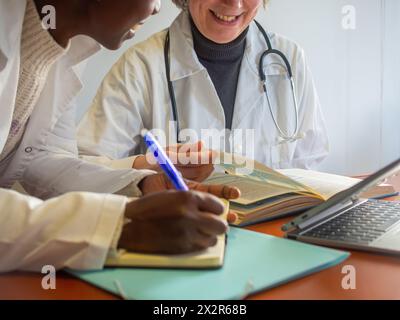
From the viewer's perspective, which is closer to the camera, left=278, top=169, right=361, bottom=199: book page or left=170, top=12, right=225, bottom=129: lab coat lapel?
left=278, top=169, right=361, bottom=199: book page

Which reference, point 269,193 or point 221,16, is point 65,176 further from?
point 221,16

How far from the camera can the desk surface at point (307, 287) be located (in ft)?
1.55

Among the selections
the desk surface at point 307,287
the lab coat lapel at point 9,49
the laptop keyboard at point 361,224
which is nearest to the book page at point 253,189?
the laptop keyboard at point 361,224

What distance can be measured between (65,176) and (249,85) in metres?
0.71

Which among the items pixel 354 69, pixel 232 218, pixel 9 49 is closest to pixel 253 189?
pixel 232 218

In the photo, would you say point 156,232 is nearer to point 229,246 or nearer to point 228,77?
point 229,246

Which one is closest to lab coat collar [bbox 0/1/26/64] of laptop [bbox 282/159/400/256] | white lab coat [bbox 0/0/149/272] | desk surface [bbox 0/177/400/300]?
white lab coat [bbox 0/0/149/272]

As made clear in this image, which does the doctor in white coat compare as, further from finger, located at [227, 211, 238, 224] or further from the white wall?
the white wall

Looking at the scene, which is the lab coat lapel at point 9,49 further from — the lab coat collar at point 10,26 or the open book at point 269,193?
the open book at point 269,193

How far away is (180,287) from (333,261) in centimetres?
17

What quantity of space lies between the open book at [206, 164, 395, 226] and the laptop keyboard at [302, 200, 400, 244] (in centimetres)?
7

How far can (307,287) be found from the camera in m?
0.49

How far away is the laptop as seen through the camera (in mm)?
590
